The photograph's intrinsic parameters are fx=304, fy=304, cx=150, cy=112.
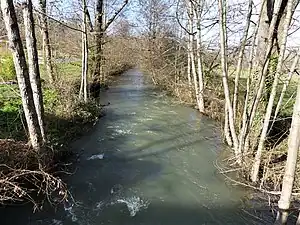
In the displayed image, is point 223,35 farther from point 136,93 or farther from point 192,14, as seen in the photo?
point 136,93

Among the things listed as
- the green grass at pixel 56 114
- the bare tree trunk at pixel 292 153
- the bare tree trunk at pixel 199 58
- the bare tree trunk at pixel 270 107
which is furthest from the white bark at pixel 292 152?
the bare tree trunk at pixel 199 58

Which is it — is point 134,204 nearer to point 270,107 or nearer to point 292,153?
point 292,153

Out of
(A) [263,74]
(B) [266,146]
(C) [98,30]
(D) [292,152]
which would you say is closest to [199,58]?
(C) [98,30]

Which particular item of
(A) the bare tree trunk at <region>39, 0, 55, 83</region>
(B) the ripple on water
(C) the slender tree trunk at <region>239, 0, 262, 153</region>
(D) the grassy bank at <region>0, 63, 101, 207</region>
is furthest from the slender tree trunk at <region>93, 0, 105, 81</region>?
(B) the ripple on water

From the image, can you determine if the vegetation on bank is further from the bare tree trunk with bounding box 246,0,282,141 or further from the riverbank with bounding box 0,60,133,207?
the riverbank with bounding box 0,60,133,207

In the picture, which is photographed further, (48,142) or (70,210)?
(48,142)
